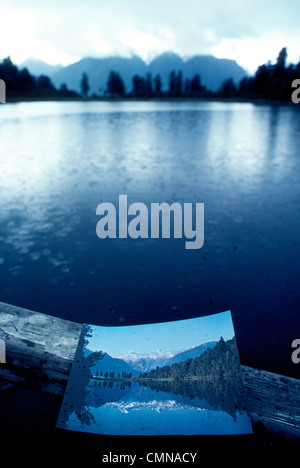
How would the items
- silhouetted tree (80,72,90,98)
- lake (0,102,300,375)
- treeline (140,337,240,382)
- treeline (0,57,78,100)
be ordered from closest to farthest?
treeline (140,337,240,382) → lake (0,102,300,375) → treeline (0,57,78,100) → silhouetted tree (80,72,90,98)

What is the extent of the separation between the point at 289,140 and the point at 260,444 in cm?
1468

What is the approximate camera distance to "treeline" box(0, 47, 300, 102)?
45884mm

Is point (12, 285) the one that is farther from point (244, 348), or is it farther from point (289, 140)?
point (289, 140)

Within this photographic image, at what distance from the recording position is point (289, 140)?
13883 mm

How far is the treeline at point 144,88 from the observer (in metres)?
45.9

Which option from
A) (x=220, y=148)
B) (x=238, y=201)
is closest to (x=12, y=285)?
(x=238, y=201)

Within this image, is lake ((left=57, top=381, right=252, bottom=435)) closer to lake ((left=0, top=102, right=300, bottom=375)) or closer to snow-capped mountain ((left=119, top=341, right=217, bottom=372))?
snow-capped mountain ((left=119, top=341, right=217, bottom=372))

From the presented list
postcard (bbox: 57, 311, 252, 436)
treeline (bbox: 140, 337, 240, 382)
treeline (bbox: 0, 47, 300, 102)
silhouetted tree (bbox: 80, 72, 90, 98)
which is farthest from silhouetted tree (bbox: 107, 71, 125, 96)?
treeline (bbox: 140, 337, 240, 382)

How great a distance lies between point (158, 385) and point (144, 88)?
115856 mm

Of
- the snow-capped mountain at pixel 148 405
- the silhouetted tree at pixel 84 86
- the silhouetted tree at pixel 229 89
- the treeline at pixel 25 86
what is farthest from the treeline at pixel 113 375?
the silhouetted tree at pixel 84 86

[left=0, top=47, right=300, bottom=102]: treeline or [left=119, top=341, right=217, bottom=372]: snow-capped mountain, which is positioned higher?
[left=0, top=47, right=300, bottom=102]: treeline

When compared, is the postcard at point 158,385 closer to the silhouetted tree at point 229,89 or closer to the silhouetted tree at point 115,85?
the silhouetted tree at point 229,89

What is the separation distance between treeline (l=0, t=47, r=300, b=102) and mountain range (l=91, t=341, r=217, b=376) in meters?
42.9

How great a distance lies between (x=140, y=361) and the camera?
1503mm
